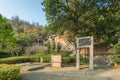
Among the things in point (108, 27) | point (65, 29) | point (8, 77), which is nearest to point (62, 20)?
point (65, 29)

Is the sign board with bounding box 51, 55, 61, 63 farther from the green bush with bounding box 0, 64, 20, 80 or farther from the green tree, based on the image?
the green bush with bounding box 0, 64, 20, 80

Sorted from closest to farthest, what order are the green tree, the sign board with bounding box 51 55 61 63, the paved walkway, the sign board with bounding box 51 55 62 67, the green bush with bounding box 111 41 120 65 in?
the paved walkway
the green tree
the sign board with bounding box 51 55 62 67
the sign board with bounding box 51 55 61 63
the green bush with bounding box 111 41 120 65

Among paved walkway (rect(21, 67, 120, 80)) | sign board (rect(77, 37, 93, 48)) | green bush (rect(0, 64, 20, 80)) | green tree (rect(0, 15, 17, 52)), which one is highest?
green tree (rect(0, 15, 17, 52))

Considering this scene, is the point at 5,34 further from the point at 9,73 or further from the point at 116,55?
the point at 116,55

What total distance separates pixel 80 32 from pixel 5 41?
31.9 ft

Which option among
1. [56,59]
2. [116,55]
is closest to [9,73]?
[56,59]

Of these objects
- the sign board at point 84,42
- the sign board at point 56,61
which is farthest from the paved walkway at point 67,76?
the sign board at point 56,61

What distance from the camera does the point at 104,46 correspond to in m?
27.2

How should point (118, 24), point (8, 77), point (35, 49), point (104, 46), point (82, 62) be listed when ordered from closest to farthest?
point (8, 77), point (82, 62), point (118, 24), point (104, 46), point (35, 49)

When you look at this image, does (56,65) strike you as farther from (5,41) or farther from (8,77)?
(8,77)

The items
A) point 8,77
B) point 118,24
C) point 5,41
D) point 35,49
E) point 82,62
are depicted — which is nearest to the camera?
point 8,77

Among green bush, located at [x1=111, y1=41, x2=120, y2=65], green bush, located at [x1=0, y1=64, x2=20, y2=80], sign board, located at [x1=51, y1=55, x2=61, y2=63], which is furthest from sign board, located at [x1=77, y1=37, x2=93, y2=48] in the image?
green bush, located at [x1=0, y1=64, x2=20, y2=80]

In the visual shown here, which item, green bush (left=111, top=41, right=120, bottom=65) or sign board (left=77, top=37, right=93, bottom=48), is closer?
sign board (left=77, top=37, right=93, bottom=48)

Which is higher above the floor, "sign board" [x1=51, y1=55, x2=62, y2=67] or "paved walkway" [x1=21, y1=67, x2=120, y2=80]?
"sign board" [x1=51, y1=55, x2=62, y2=67]
